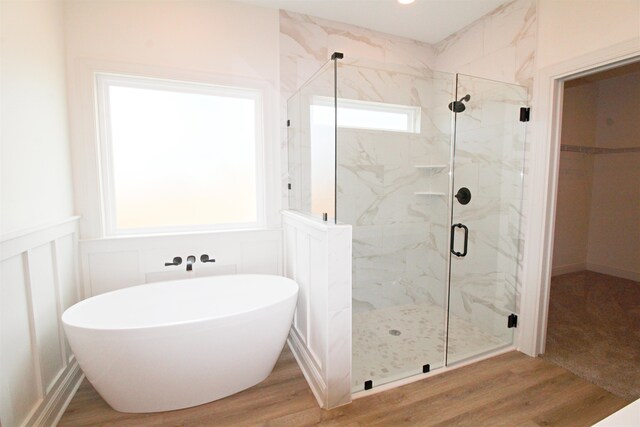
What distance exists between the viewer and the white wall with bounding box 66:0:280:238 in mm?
2045

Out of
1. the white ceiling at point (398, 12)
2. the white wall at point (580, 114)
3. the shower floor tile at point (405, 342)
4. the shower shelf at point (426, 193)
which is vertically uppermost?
the white ceiling at point (398, 12)

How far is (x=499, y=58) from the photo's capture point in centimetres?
249

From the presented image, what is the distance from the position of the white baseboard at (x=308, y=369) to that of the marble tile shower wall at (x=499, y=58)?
1.39m

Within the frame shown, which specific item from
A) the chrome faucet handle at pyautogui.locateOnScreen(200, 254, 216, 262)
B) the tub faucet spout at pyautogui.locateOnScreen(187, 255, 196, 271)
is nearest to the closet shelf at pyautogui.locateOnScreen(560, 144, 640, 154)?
the chrome faucet handle at pyautogui.locateOnScreen(200, 254, 216, 262)

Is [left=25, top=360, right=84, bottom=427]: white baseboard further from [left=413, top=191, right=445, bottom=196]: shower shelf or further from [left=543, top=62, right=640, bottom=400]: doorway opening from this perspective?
[left=543, top=62, right=640, bottom=400]: doorway opening

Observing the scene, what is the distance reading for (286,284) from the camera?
2229mm

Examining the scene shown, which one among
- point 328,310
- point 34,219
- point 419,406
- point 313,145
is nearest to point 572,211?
point 419,406

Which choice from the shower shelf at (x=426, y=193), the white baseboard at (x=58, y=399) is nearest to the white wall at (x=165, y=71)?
the white baseboard at (x=58, y=399)

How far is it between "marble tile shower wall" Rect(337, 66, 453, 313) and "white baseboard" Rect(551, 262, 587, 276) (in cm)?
239

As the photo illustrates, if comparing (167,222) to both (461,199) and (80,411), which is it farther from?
(461,199)

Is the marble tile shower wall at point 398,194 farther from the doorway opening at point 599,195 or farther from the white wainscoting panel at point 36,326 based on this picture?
the white wainscoting panel at point 36,326

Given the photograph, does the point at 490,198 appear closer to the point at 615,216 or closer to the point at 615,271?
the point at 615,216

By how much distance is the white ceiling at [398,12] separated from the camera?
2.39 meters

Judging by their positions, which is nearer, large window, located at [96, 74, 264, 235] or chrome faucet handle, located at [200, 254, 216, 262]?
large window, located at [96, 74, 264, 235]
